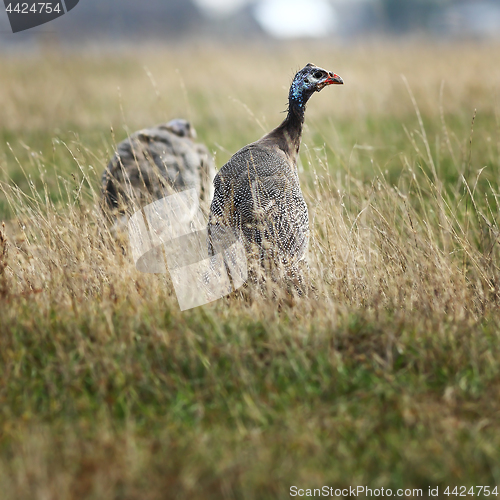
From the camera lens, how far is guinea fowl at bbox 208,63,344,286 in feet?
10.9

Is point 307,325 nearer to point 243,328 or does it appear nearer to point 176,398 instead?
point 243,328

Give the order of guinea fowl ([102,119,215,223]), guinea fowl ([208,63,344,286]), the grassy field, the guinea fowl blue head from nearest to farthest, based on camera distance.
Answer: the grassy field, guinea fowl ([208,63,344,286]), the guinea fowl blue head, guinea fowl ([102,119,215,223])

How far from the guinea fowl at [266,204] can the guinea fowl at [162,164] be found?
877 mm

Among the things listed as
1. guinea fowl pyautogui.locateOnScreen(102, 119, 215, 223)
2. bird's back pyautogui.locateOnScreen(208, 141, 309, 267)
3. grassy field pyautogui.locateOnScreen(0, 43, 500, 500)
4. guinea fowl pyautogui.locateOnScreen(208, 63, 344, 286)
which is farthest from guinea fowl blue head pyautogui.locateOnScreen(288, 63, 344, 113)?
guinea fowl pyautogui.locateOnScreen(102, 119, 215, 223)

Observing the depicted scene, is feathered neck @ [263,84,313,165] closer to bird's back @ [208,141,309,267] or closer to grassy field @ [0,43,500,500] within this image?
bird's back @ [208,141,309,267]

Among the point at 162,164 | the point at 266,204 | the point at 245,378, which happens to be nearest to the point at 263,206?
the point at 266,204

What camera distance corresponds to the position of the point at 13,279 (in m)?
3.30

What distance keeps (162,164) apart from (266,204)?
180cm

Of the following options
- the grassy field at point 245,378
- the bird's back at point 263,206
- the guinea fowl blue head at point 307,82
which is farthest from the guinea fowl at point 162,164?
the guinea fowl blue head at point 307,82

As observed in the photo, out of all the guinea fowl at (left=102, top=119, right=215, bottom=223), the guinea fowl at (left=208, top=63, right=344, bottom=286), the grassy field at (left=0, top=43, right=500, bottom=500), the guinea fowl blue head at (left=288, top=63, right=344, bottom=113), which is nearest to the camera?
the grassy field at (left=0, top=43, right=500, bottom=500)

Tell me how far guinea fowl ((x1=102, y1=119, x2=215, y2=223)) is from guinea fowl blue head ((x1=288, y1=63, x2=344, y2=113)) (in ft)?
3.69

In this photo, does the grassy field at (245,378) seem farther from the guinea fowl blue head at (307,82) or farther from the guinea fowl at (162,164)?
the guinea fowl at (162,164)

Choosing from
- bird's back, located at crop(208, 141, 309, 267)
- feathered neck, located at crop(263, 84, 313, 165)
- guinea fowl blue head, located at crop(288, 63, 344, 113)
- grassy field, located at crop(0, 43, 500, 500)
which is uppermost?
guinea fowl blue head, located at crop(288, 63, 344, 113)

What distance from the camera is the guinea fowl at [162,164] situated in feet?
15.3
